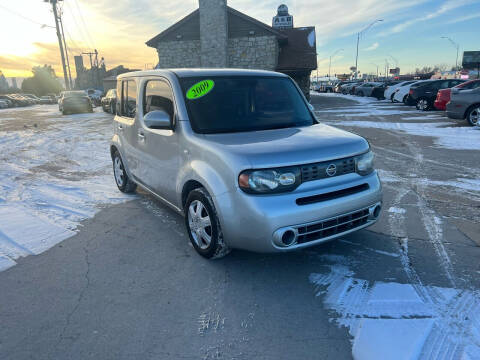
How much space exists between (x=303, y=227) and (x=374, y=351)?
1029 mm

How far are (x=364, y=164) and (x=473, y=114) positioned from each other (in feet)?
35.9

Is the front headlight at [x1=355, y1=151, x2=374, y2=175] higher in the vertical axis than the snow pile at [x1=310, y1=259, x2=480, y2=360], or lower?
higher

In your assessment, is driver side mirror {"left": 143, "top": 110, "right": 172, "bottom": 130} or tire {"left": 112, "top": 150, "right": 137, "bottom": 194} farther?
tire {"left": 112, "top": 150, "right": 137, "bottom": 194}

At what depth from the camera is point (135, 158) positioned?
5016 millimetres

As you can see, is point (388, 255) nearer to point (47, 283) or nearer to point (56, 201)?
point (47, 283)

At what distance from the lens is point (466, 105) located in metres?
11.8

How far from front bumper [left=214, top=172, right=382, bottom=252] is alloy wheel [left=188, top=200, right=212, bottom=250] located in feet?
1.12

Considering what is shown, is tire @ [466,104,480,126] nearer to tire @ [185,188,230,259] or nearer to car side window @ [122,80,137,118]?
car side window @ [122,80,137,118]

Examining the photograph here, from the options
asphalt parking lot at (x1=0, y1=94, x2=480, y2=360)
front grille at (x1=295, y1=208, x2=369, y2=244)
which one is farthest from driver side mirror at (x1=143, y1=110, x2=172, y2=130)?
front grille at (x1=295, y1=208, x2=369, y2=244)

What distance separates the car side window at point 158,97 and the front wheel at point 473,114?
11.6 m

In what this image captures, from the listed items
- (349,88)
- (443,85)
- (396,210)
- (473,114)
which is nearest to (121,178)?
(396,210)

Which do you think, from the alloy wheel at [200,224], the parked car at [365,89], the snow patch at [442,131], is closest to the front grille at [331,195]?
the alloy wheel at [200,224]

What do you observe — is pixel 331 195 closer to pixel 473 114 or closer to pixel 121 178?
pixel 121 178

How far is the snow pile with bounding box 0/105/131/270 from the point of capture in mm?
4281
